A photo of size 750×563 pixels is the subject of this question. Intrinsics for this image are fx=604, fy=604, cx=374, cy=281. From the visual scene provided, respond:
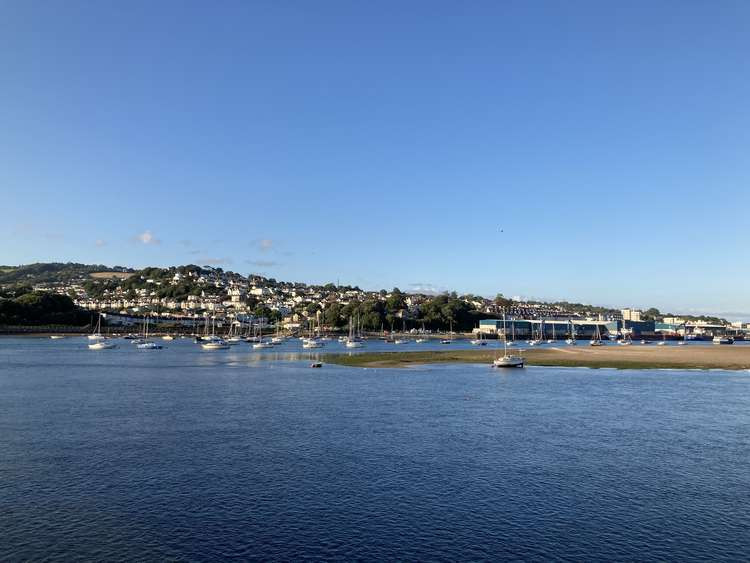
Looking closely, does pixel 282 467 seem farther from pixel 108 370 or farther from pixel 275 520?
pixel 108 370

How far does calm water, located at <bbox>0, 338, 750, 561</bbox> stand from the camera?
20578 millimetres

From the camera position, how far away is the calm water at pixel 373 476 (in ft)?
67.5

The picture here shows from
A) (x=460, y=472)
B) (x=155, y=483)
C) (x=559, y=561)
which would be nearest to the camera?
(x=559, y=561)

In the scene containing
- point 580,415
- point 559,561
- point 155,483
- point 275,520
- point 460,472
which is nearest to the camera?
point 559,561

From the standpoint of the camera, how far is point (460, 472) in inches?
1139

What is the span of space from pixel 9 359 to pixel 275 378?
51.1m

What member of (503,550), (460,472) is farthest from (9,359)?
(503,550)

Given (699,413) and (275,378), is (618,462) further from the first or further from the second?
(275,378)

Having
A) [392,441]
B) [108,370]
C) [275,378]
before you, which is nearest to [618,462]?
[392,441]

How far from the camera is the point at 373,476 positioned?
92.1 ft

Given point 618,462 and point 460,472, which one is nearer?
point 460,472

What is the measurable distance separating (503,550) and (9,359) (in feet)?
319

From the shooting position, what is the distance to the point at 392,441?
116ft

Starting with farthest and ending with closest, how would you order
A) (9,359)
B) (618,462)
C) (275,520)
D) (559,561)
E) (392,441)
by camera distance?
1. (9,359)
2. (392,441)
3. (618,462)
4. (275,520)
5. (559,561)
